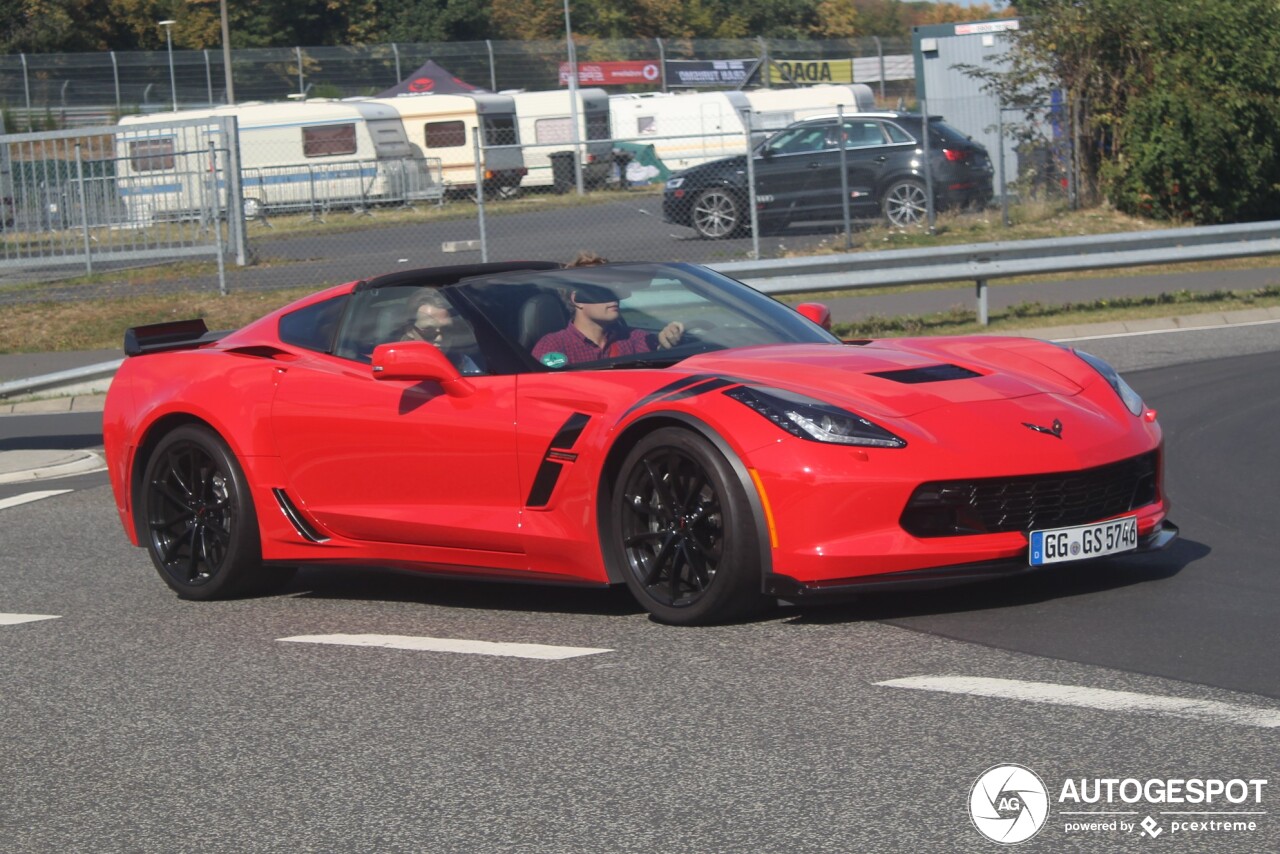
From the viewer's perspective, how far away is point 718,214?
2370cm

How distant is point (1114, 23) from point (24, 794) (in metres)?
22.6

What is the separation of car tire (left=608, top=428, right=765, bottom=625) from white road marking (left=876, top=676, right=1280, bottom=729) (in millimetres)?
785

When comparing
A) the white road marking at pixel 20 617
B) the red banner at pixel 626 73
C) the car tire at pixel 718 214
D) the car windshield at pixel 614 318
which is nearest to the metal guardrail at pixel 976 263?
the car tire at pixel 718 214

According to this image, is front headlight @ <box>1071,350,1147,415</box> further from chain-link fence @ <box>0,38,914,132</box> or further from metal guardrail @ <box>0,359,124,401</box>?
chain-link fence @ <box>0,38,914,132</box>

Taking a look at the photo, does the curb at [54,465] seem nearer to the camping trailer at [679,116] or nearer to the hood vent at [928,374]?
the hood vent at [928,374]

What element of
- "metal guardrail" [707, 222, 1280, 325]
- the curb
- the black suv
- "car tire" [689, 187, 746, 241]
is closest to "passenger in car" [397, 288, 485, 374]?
the curb

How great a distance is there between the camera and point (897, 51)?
59.7 meters

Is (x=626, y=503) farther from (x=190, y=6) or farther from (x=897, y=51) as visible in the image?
(x=190, y=6)

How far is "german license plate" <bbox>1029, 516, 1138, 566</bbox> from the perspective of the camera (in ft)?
18.6

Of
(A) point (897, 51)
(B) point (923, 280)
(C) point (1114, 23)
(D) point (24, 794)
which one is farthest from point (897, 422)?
(A) point (897, 51)

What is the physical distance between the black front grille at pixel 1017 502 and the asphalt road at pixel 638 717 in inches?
13.2

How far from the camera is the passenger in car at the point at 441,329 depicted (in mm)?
6578
